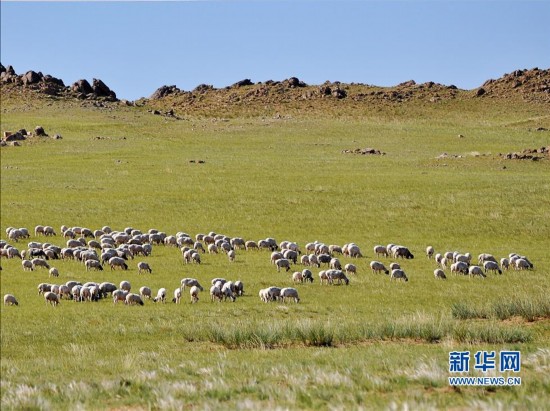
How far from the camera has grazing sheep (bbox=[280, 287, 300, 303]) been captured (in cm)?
2250

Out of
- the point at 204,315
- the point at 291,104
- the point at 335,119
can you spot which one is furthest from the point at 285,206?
the point at 291,104

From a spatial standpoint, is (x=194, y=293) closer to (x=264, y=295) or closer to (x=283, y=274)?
(x=264, y=295)

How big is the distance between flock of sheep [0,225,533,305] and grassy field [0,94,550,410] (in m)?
0.59

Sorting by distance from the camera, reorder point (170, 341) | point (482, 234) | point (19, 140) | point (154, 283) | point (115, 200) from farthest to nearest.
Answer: point (19, 140), point (115, 200), point (482, 234), point (154, 283), point (170, 341)

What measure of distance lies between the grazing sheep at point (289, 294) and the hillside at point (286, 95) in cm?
9071

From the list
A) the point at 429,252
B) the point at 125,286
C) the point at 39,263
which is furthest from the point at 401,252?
the point at 39,263

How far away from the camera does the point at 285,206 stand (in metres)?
45.0

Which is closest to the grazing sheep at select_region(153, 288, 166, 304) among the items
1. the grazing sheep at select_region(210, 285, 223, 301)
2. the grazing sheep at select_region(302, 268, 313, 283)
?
the grazing sheep at select_region(210, 285, 223, 301)

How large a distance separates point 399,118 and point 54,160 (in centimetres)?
5886

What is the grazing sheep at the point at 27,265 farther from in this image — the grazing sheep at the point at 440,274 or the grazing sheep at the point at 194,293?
the grazing sheep at the point at 440,274

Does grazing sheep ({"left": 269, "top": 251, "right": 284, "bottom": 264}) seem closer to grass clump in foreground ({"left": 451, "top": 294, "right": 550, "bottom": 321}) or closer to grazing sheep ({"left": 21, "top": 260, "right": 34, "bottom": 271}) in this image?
grazing sheep ({"left": 21, "top": 260, "right": 34, "bottom": 271})

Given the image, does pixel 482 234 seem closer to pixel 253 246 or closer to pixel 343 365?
pixel 253 246

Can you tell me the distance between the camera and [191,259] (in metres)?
30.0

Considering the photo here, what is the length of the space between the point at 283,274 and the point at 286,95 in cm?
11512
